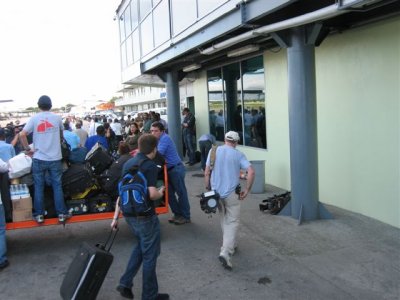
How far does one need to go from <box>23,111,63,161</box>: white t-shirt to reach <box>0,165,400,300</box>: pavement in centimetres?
139

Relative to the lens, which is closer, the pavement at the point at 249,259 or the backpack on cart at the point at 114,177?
the pavement at the point at 249,259

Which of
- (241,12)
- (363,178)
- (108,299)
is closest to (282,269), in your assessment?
(108,299)

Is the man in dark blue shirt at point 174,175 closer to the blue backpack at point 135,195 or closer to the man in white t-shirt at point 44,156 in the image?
the man in white t-shirt at point 44,156

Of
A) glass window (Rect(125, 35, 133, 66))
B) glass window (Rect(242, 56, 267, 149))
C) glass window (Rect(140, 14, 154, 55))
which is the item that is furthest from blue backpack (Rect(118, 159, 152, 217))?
glass window (Rect(125, 35, 133, 66))

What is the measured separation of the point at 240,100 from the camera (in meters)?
11.6

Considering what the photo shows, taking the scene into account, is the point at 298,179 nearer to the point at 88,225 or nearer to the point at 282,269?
the point at 282,269

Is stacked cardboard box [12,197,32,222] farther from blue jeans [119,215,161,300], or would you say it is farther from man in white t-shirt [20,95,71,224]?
blue jeans [119,215,161,300]

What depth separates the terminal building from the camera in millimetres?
6465

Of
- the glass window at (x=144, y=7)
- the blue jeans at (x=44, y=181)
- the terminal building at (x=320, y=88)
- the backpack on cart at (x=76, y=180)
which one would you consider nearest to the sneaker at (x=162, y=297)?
the blue jeans at (x=44, y=181)

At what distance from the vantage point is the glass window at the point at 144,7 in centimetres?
1264

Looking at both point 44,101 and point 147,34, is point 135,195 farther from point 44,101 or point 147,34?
point 147,34

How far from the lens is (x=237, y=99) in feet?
38.7

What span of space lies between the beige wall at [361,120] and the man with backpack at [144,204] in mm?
4052

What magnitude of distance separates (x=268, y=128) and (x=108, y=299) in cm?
652
